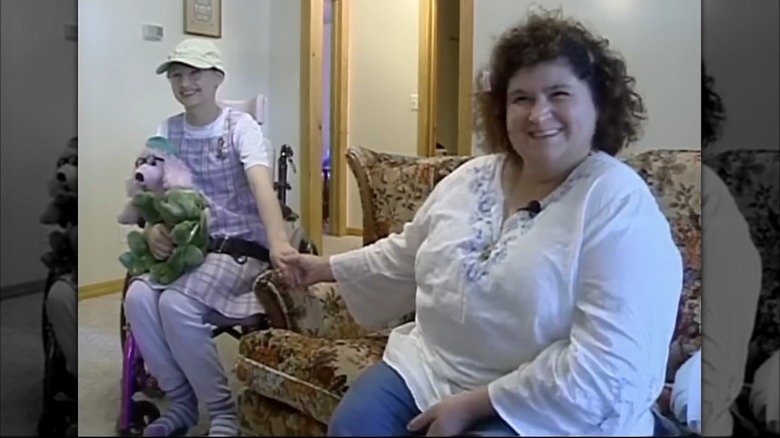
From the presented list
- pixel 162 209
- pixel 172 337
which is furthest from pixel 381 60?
pixel 172 337

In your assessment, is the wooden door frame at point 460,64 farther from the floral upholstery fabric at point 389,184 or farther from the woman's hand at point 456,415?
the woman's hand at point 456,415

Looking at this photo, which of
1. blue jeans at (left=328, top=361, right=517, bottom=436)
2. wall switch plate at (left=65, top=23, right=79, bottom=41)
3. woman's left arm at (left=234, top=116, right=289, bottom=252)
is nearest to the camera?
blue jeans at (left=328, top=361, right=517, bottom=436)

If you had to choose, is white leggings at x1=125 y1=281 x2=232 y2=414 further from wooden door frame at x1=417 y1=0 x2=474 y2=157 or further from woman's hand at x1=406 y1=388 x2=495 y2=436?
wooden door frame at x1=417 y1=0 x2=474 y2=157

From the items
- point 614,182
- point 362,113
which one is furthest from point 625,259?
point 362,113

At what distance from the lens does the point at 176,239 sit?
42.9 inches

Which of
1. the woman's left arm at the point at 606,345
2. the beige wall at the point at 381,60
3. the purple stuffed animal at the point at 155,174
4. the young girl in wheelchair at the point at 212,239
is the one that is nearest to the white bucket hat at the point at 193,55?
the young girl in wheelchair at the point at 212,239

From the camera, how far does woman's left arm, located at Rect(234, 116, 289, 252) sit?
43.9 inches

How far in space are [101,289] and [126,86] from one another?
295 millimetres

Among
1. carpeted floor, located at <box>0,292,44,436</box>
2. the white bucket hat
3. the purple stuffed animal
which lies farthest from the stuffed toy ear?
carpeted floor, located at <box>0,292,44,436</box>

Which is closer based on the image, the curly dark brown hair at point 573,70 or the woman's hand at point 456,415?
the woman's hand at point 456,415

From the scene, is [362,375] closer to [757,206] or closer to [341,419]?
[341,419]

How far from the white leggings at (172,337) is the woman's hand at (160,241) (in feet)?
0.17

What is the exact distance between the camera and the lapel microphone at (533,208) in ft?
3.32

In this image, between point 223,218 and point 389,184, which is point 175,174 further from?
point 389,184
